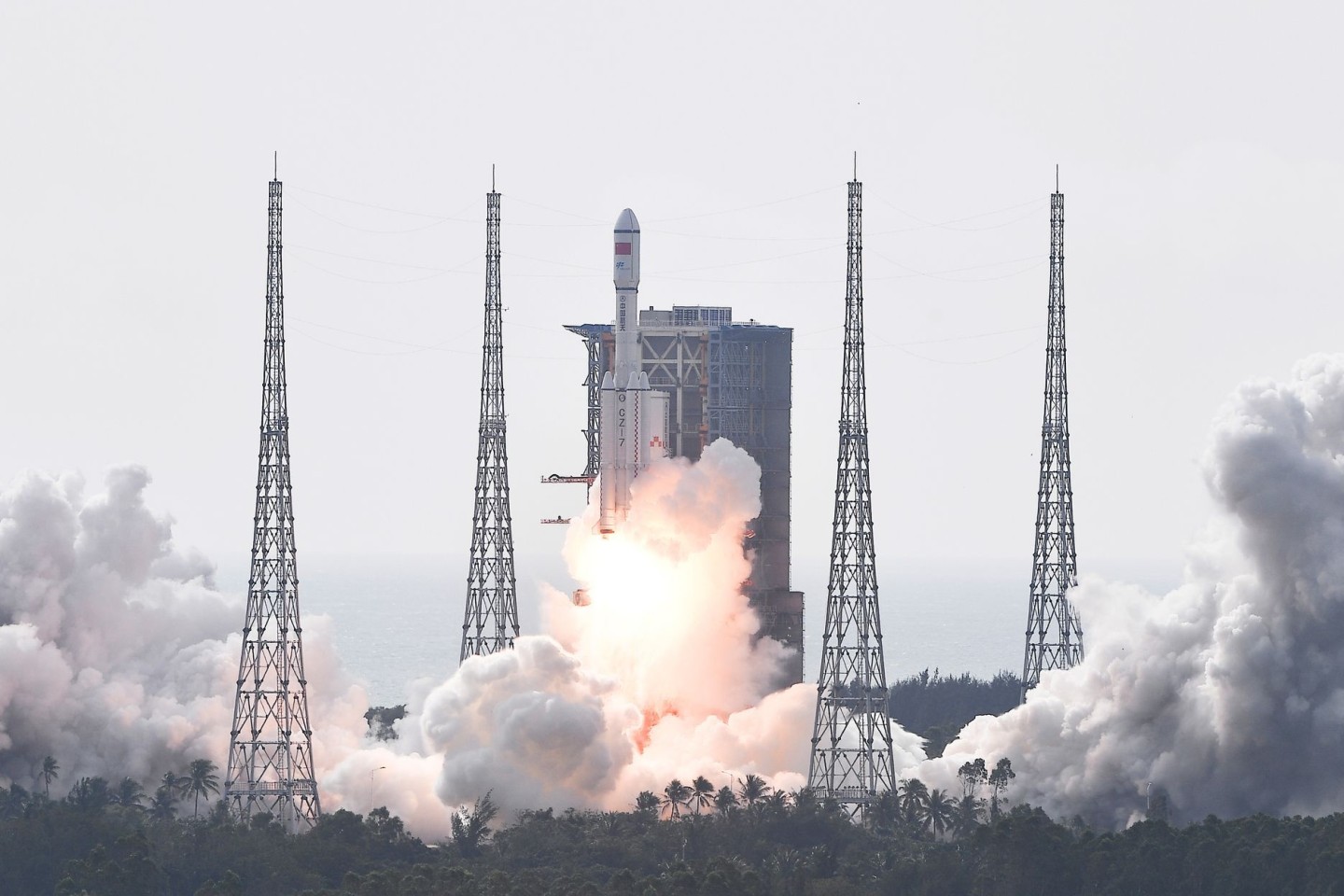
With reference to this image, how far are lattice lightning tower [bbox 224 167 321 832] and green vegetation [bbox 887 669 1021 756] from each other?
40301 millimetres

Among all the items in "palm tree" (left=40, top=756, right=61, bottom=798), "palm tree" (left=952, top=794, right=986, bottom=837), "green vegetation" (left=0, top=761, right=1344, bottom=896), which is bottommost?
"green vegetation" (left=0, top=761, right=1344, bottom=896)

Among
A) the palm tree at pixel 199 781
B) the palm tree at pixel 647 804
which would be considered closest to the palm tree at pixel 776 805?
the palm tree at pixel 647 804

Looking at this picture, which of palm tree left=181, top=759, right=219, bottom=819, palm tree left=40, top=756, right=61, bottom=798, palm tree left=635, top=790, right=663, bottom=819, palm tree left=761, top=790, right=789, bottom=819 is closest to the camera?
palm tree left=761, top=790, right=789, bottom=819

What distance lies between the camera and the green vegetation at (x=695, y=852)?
326 feet

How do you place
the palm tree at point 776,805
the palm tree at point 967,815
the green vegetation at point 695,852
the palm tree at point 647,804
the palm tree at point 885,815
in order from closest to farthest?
1. the green vegetation at point 695,852
2. the palm tree at point 967,815
3. the palm tree at point 776,805
4. the palm tree at point 885,815
5. the palm tree at point 647,804

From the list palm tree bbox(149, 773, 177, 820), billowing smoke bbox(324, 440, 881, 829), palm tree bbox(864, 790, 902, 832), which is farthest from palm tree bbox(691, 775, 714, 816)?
palm tree bbox(149, 773, 177, 820)

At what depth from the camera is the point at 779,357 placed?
130 meters

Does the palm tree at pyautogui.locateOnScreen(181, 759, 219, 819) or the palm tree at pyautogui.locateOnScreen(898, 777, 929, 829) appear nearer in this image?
the palm tree at pyautogui.locateOnScreen(898, 777, 929, 829)

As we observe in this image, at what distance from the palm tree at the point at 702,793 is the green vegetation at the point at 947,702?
31.4m

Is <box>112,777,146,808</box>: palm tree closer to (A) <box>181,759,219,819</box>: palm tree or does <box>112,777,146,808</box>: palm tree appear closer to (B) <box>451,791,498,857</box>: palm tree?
(A) <box>181,759,219,819</box>: palm tree

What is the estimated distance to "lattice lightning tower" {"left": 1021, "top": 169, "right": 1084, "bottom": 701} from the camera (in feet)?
413

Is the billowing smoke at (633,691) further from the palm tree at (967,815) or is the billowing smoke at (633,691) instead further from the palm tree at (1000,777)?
the palm tree at (967,815)

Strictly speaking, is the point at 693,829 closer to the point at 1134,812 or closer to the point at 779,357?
the point at 1134,812

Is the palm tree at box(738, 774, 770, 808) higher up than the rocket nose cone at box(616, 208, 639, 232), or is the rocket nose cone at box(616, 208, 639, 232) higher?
the rocket nose cone at box(616, 208, 639, 232)
